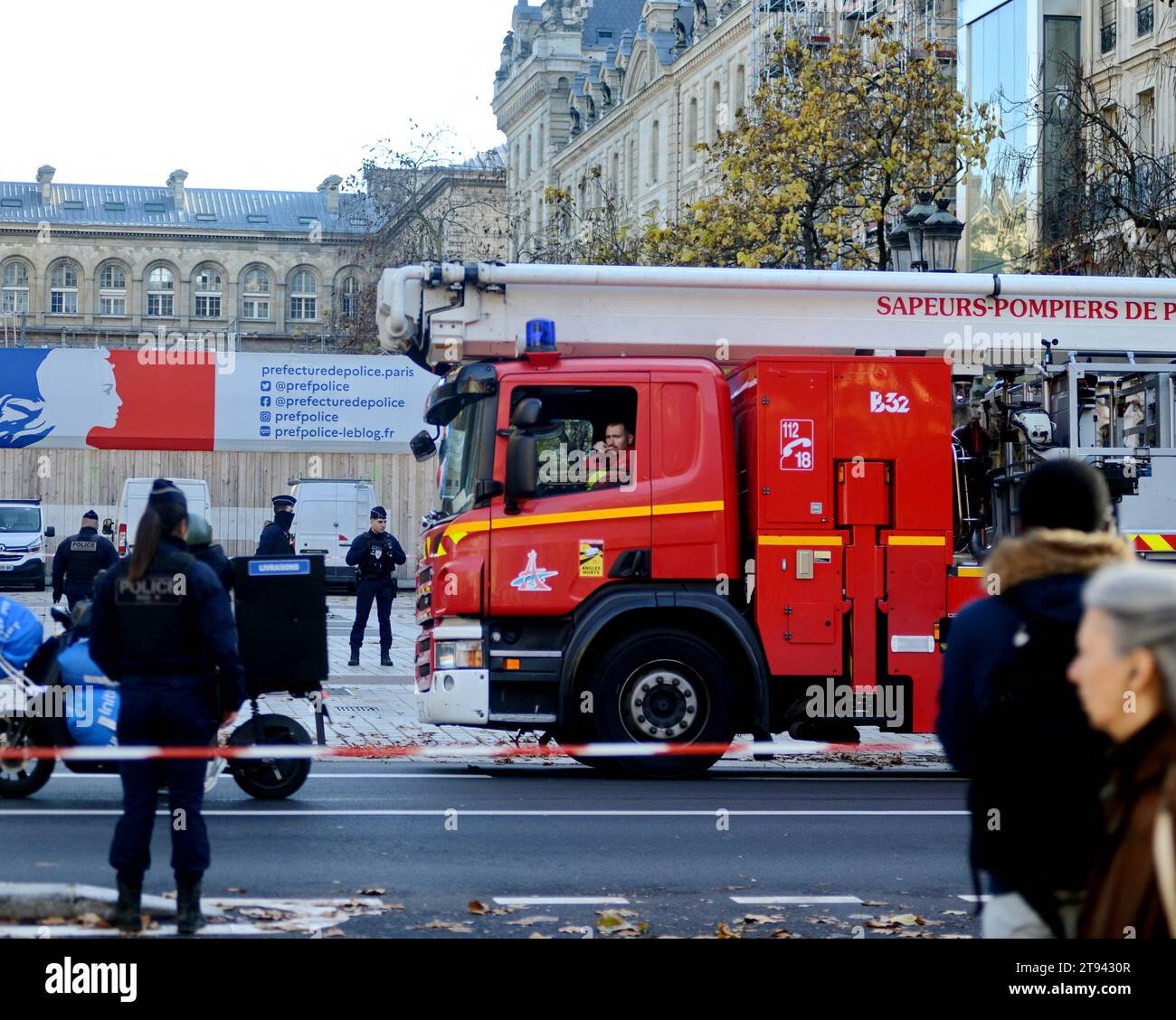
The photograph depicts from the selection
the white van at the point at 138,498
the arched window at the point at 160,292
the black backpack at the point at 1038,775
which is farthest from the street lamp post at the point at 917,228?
the arched window at the point at 160,292

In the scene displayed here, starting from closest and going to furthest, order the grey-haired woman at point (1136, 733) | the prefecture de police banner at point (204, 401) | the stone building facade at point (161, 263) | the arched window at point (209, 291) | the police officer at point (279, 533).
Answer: the grey-haired woman at point (1136, 733) → the police officer at point (279, 533) → the prefecture de police banner at point (204, 401) → the stone building facade at point (161, 263) → the arched window at point (209, 291)

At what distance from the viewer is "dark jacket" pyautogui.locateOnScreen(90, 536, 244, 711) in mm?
7598

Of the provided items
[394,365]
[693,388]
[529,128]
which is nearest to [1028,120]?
[394,365]

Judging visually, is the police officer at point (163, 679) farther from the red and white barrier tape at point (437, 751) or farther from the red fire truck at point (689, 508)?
the red fire truck at point (689, 508)

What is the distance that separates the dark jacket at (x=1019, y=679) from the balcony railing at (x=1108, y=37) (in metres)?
38.6

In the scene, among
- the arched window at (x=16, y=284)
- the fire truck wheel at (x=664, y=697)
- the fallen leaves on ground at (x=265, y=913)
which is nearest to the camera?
the fallen leaves on ground at (x=265, y=913)

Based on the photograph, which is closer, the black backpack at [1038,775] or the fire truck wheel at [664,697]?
the black backpack at [1038,775]

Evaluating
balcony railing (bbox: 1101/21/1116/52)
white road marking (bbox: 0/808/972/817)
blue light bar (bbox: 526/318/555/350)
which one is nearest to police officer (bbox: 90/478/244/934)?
white road marking (bbox: 0/808/972/817)

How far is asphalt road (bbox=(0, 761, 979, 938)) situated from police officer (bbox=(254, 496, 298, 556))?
321 inches

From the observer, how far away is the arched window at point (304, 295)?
126625 mm

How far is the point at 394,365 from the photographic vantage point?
107 ft

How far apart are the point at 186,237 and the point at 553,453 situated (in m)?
116

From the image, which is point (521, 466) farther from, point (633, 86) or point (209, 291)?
point (209, 291)

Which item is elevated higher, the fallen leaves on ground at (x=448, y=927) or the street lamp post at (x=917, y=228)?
the street lamp post at (x=917, y=228)
